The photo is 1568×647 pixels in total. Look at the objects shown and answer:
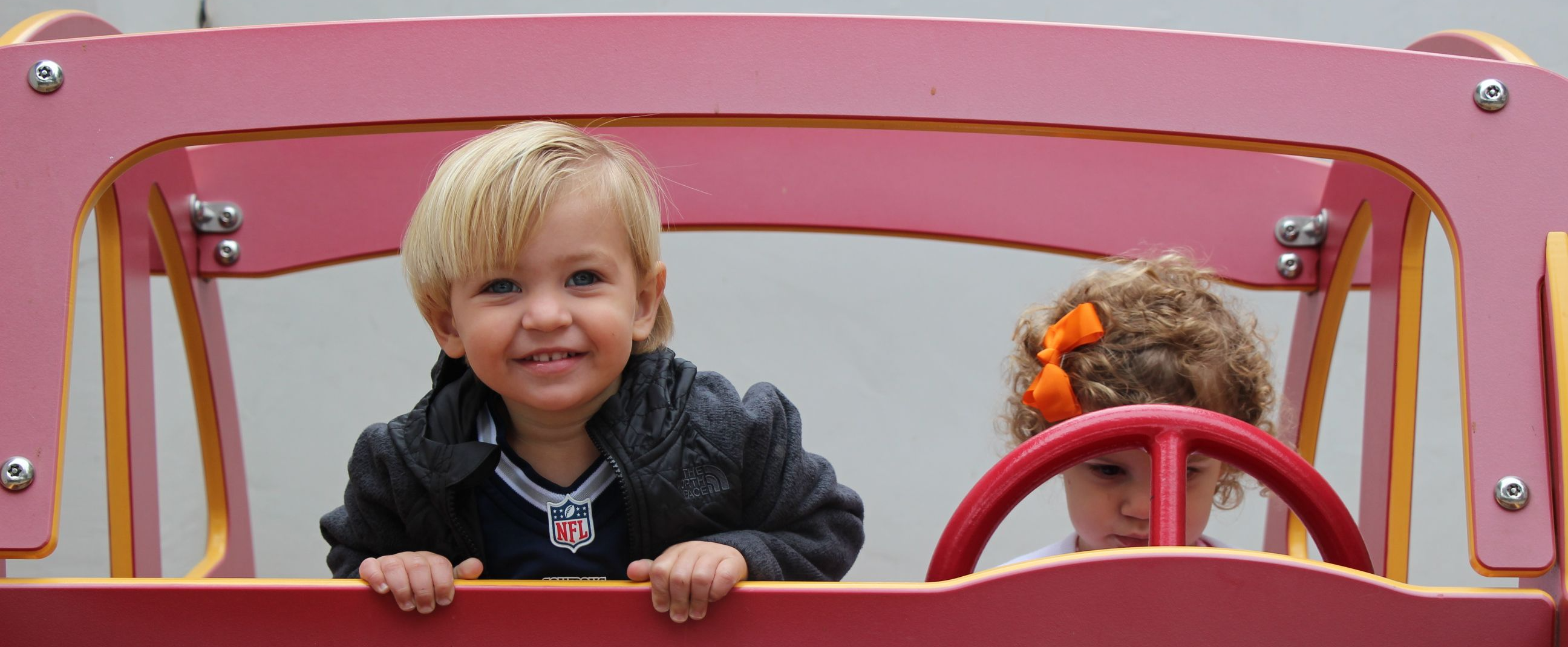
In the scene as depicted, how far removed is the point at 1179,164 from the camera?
1.19 metres

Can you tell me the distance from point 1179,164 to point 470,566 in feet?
2.53

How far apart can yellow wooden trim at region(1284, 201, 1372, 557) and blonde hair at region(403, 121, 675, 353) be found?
0.64 m

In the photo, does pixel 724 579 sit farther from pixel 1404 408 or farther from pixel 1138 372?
pixel 1404 408

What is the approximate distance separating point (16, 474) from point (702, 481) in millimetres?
342

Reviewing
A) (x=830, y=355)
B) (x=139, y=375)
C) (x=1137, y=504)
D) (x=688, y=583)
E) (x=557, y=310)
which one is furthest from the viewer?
(x=830, y=355)

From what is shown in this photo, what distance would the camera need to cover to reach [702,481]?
2.47 ft

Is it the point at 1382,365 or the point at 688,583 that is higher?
the point at 1382,365

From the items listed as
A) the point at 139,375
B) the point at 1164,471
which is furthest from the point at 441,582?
the point at 139,375

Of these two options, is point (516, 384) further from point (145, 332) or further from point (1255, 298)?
A: point (1255, 298)

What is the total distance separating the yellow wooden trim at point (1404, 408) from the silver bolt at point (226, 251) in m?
0.94

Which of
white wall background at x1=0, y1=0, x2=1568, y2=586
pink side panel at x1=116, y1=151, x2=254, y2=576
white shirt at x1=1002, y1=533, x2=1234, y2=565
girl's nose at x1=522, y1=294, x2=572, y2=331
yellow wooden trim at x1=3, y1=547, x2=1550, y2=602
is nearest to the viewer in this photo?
yellow wooden trim at x1=3, y1=547, x2=1550, y2=602

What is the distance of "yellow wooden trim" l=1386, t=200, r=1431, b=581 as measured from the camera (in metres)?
0.92

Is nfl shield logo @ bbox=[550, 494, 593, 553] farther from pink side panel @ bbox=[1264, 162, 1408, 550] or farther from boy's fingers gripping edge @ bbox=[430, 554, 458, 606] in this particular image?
pink side panel @ bbox=[1264, 162, 1408, 550]

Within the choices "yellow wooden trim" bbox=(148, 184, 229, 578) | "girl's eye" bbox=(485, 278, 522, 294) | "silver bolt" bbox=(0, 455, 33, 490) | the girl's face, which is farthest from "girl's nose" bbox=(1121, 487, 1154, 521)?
"yellow wooden trim" bbox=(148, 184, 229, 578)
